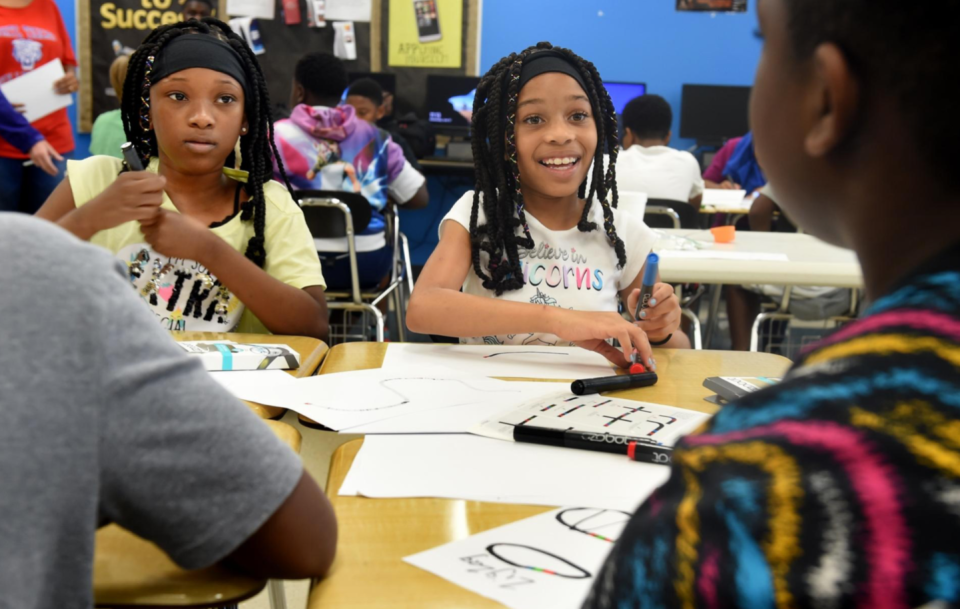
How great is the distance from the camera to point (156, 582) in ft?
1.95

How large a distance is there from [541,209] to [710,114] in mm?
4224

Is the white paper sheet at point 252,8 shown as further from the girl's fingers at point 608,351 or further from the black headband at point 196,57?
the girl's fingers at point 608,351

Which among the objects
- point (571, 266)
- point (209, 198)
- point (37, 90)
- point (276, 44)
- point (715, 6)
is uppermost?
point (715, 6)

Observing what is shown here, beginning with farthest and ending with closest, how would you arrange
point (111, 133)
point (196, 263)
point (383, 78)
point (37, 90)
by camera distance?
point (383, 78)
point (37, 90)
point (111, 133)
point (196, 263)

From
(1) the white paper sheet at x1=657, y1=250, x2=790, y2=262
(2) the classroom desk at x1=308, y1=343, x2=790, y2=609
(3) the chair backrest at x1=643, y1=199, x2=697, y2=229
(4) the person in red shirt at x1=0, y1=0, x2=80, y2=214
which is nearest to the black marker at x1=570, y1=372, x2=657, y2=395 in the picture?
(2) the classroom desk at x1=308, y1=343, x2=790, y2=609

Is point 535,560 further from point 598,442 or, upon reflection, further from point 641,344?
point 641,344

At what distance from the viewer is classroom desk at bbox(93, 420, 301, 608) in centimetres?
58

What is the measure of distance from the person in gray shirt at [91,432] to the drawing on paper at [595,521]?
28 centimetres

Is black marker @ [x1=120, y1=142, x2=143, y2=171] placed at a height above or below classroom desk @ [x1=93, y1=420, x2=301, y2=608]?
above

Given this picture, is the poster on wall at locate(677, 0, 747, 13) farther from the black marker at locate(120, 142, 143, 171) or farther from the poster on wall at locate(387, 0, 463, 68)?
the black marker at locate(120, 142, 143, 171)

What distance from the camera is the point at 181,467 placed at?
1.64 feet

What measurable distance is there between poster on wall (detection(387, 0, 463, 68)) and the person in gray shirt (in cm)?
539

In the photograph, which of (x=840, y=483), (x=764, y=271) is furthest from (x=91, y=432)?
(x=764, y=271)

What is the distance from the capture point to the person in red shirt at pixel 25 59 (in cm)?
350
